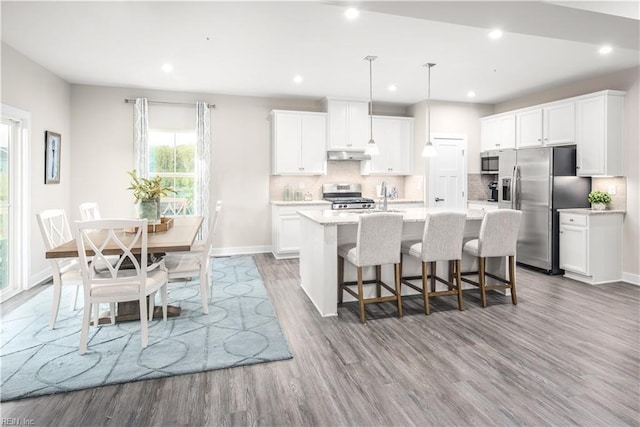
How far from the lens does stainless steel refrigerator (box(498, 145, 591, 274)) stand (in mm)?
5102

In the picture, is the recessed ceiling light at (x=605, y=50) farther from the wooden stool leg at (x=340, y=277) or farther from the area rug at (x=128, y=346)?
the area rug at (x=128, y=346)

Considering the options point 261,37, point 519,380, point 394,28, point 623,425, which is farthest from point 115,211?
point 623,425

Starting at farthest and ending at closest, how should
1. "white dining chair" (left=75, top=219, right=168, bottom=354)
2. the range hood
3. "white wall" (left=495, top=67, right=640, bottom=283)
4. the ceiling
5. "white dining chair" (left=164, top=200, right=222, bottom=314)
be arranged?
the range hood
"white wall" (left=495, top=67, right=640, bottom=283)
"white dining chair" (left=164, top=200, right=222, bottom=314)
the ceiling
"white dining chair" (left=75, top=219, right=168, bottom=354)

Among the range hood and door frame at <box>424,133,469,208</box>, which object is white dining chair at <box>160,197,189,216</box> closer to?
the range hood

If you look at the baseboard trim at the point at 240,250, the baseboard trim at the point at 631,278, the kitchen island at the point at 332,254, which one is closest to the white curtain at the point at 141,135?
the baseboard trim at the point at 240,250

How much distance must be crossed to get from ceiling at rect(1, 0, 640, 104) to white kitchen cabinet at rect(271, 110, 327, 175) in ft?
1.61

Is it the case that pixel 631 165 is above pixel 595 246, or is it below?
above

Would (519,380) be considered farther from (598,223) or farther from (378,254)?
(598,223)

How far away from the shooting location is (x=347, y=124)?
6582 millimetres

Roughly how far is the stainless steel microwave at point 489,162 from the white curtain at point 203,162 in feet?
15.8

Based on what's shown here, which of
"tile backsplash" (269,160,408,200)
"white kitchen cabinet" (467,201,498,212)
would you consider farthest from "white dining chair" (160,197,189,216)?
"white kitchen cabinet" (467,201,498,212)

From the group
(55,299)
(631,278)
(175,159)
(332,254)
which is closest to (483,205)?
(631,278)

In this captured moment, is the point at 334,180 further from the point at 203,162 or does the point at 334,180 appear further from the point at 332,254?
the point at 332,254

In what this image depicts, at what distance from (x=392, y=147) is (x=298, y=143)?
5.91 feet
